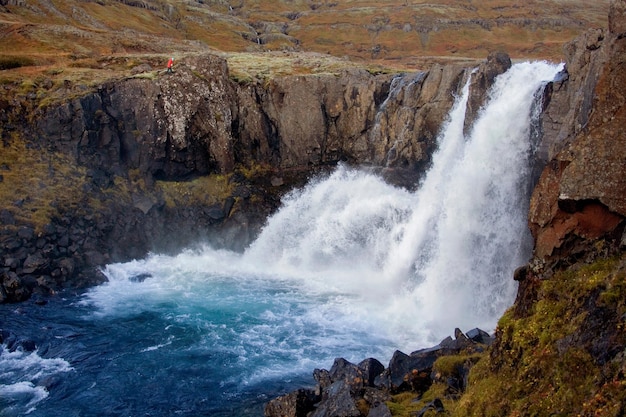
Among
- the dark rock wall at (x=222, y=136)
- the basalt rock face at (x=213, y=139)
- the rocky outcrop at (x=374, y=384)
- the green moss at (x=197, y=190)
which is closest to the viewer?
the rocky outcrop at (x=374, y=384)

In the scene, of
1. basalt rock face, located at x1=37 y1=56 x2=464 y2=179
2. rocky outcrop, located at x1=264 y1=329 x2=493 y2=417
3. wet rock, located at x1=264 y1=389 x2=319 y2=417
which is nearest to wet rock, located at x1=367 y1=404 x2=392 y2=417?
rocky outcrop, located at x1=264 y1=329 x2=493 y2=417

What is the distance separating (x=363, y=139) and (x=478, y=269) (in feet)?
63.7

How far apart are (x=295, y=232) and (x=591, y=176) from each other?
2954 cm

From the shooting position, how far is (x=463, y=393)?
645 inches

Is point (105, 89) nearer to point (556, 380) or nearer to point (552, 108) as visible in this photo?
point (552, 108)

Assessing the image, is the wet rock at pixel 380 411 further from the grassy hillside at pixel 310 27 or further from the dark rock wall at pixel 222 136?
the grassy hillside at pixel 310 27

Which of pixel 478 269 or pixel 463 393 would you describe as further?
pixel 478 269

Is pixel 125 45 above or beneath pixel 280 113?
above

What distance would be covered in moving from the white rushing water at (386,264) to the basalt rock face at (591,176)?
1141cm

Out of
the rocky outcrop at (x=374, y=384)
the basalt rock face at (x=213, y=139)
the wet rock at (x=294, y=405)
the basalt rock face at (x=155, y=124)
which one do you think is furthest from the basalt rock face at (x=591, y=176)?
the basalt rock face at (x=155, y=124)

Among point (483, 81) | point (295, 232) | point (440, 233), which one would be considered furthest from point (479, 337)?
point (295, 232)

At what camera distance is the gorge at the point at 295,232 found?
1573cm

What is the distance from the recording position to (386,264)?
121 feet

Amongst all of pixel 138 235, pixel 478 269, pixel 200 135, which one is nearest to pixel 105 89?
pixel 200 135
